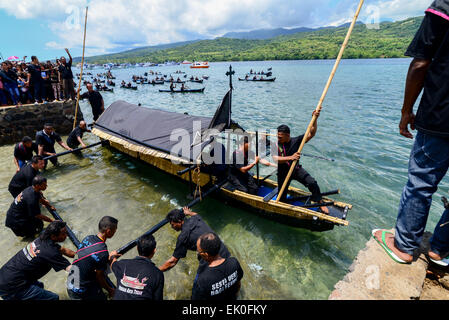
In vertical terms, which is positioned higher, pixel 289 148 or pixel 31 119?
pixel 289 148

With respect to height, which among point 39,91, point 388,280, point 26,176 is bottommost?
point 26,176

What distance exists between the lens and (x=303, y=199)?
6.19m

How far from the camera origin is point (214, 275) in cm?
312

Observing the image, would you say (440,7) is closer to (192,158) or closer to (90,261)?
(192,158)

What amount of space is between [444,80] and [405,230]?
1.70 meters

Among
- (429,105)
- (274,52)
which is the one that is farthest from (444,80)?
(274,52)

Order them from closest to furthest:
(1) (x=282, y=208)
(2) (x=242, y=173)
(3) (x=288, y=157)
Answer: (3) (x=288, y=157), (1) (x=282, y=208), (2) (x=242, y=173)

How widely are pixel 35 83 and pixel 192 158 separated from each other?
13.9m

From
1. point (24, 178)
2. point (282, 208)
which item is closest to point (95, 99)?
point (24, 178)

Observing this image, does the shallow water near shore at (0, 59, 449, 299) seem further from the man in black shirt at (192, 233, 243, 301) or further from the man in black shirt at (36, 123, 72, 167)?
the man in black shirt at (192, 233, 243, 301)

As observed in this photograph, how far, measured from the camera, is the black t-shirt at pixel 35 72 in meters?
12.6

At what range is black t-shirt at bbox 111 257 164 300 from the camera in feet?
10.0

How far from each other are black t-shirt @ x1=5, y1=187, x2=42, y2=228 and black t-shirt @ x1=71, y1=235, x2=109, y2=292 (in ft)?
9.22
